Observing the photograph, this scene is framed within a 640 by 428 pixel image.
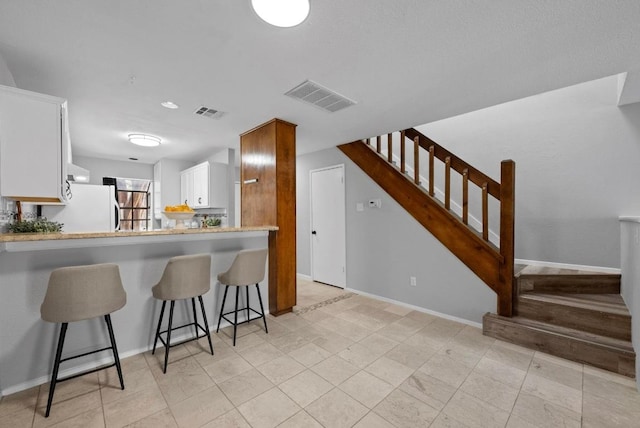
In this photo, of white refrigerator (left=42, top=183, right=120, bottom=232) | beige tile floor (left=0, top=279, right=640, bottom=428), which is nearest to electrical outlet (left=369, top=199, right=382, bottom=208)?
beige tile floor (left=0, top=279, right=640, bottom=428)

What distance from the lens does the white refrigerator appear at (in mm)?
4340

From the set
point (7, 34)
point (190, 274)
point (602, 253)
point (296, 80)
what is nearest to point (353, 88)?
point (296, 80)

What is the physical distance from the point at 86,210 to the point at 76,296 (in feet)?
11.8

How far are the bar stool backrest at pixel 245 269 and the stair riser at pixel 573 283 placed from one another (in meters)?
2.85

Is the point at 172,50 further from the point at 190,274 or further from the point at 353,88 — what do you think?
the point at 190,274

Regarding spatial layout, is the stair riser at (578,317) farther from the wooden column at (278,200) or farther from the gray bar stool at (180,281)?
the gray bar stool at (180,281)

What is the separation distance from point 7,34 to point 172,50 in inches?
39.3

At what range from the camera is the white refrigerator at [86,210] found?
14.2 ft

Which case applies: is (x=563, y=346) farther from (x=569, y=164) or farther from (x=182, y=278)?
(x=182, y=278)

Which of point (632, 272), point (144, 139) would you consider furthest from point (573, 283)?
point (144, 139)

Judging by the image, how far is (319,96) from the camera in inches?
107

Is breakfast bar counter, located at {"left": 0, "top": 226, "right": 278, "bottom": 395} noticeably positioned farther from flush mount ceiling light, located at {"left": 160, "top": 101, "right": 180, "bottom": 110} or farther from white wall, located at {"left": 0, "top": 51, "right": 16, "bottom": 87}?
flush mount ceiling light, located at {"left": 160, "top": 101, "right": 180, "bottom": 110}

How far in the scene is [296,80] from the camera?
2.42 m

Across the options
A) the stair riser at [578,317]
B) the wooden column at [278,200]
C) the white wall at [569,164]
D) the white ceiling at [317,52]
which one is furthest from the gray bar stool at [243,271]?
the white wall at [569,164]
